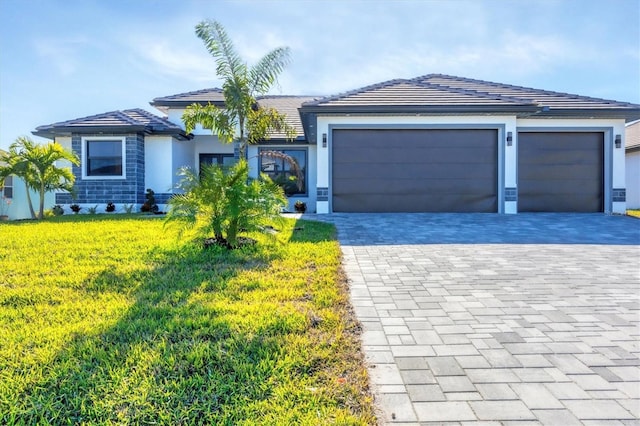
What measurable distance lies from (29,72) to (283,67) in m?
9.79

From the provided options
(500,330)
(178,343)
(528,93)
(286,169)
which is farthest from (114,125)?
(528,93)

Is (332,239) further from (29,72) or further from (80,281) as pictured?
(29,72)

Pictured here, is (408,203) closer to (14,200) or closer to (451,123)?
(451,123)

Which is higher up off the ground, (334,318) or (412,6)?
(412,6)

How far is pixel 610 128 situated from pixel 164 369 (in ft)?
53.2

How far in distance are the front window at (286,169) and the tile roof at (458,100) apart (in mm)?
4425

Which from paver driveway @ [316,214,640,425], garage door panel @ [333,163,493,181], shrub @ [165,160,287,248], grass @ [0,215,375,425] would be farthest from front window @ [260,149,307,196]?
grass @ [0,215,375,425]

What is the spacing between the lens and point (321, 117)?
12500mm

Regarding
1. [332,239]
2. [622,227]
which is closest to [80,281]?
[332,239]

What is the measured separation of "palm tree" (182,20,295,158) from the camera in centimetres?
938

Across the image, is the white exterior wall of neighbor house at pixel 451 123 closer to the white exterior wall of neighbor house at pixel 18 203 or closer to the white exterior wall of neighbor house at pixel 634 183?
the white exterior wall of neighbor house at pixel 634 183

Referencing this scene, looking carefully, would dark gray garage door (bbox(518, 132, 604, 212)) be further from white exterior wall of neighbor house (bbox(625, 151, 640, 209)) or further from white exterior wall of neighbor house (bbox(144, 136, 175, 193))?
white exterior wall of neighbor house (bbox(144, 136, 175, 193))

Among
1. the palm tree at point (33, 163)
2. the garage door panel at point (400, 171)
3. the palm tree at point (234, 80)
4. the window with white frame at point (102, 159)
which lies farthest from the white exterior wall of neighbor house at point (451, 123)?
the palm tree at point (33, 163)

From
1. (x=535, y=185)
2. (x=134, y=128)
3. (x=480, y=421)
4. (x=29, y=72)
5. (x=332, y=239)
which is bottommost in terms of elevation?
(x=480, y=421)
